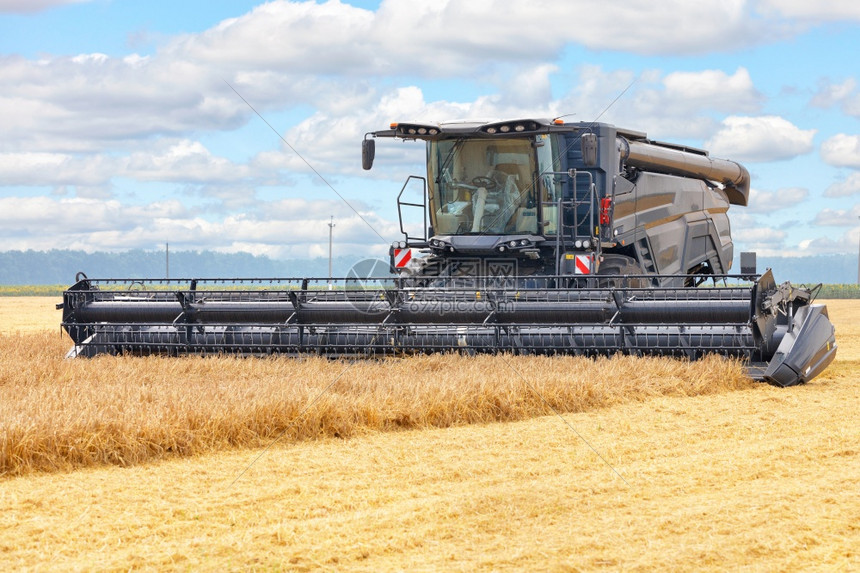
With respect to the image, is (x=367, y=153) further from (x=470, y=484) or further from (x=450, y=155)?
(x=470, y=484)

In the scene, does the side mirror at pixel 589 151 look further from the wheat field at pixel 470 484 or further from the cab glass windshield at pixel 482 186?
the wheat field at pixel 470 484

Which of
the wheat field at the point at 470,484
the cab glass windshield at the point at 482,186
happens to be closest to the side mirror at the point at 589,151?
the cab glass windshield at the point at 482,186

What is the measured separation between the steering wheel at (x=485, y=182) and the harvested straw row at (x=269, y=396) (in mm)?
2728

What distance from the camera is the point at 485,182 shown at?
10227 mm

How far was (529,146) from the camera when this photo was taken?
9922 mm

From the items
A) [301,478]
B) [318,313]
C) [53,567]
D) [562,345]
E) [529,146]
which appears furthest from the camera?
[529,146]

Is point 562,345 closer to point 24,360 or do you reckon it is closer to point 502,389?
point 502,389

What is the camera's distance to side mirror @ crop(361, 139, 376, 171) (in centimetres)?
1007

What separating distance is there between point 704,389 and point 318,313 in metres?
3.63

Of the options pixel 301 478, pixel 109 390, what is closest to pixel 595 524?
pixel 301 478

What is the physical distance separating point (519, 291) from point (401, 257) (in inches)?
98.4

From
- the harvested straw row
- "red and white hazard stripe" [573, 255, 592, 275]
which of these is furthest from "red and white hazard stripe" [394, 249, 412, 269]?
the harvested straw row

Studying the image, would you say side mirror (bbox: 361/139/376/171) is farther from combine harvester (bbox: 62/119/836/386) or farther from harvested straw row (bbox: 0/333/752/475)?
harvested straw row (bbox: 0/333/752/475)

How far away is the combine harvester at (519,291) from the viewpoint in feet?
26.8
